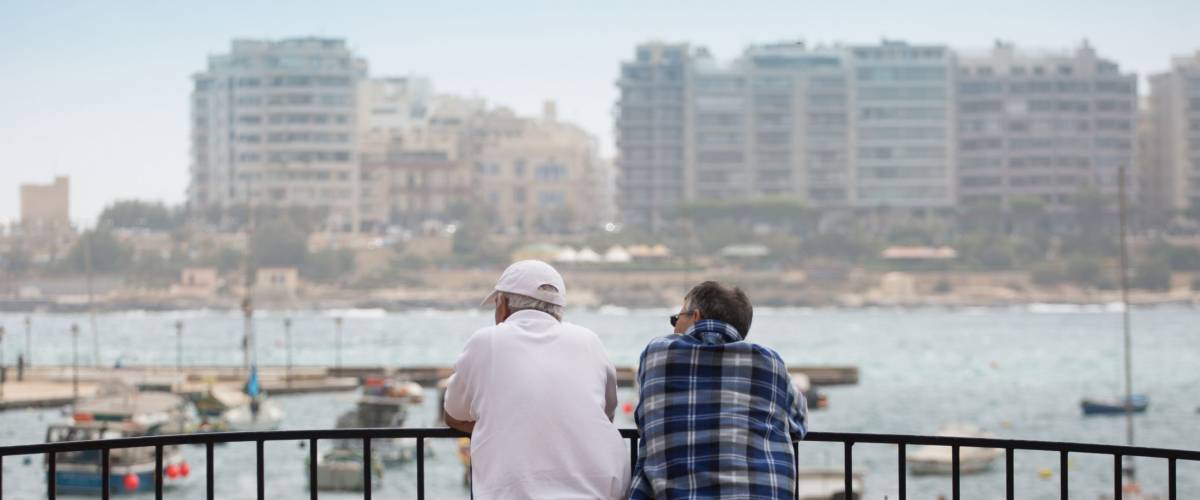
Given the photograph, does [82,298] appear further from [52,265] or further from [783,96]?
[783,96]

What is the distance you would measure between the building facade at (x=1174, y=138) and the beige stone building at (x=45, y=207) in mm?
80922

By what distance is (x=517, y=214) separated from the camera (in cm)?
11731

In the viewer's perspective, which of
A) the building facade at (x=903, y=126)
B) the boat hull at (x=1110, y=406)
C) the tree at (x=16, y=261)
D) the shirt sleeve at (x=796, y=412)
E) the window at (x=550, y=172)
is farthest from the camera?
the window at (x=550, y=172)

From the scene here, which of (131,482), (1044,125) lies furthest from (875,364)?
(1044,125)

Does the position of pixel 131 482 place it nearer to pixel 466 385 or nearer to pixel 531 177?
pixel 466 385

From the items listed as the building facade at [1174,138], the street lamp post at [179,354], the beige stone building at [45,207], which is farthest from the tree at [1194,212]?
the beige stone building at [45,207]

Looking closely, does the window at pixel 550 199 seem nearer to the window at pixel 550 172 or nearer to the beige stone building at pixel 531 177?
the beige stone building at pixel 531 177

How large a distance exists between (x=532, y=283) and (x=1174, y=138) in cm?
12048

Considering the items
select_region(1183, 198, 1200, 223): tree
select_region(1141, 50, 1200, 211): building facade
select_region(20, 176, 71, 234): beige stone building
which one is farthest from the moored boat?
select_region(1141, 50, 1200, 211): building facade

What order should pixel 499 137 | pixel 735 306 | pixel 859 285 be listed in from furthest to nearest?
pixel 499 137 < pixel 859 285 < pixel 735 306

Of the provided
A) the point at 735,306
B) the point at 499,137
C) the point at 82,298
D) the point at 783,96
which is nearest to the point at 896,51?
the point at 783,96

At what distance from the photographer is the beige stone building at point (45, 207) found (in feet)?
343

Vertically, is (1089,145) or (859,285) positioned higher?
(1089,145)

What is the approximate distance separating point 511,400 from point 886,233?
345 ft
